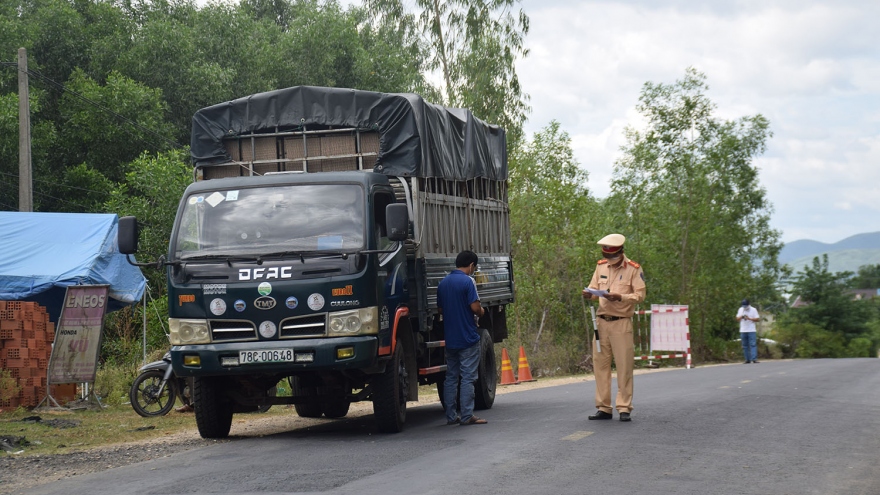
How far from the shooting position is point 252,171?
499 inches

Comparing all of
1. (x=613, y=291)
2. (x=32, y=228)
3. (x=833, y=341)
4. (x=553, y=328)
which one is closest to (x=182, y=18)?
(x=553, y=328)

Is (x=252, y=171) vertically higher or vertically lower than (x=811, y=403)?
higher

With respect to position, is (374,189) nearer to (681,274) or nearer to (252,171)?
(252,171)

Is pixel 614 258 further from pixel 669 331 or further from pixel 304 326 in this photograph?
pixel 669 331

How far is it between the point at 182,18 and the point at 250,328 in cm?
3562

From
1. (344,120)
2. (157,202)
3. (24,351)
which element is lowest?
(24,351)

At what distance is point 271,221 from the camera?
11047mm

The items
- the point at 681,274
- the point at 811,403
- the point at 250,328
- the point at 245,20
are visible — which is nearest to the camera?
the point at 250,328

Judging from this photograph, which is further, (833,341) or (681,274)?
(833,341)

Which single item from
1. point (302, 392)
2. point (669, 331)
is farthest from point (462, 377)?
point (669, 331)

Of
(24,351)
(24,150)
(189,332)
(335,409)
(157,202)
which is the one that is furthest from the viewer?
(157,202)

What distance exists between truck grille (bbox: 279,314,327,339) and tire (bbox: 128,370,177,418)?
5037 millimetres

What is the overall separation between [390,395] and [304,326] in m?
1.27

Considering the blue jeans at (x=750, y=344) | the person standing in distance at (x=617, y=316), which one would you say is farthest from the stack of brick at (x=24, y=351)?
the blue jeans at (x=750, y=344)
